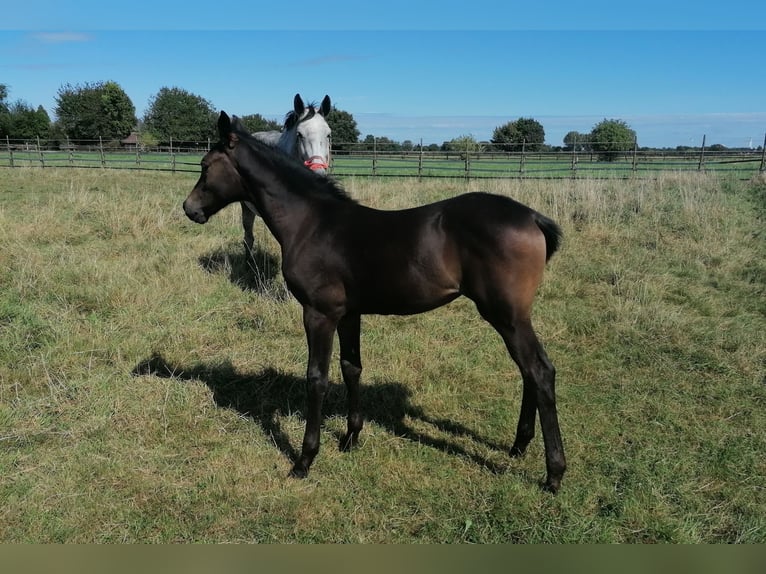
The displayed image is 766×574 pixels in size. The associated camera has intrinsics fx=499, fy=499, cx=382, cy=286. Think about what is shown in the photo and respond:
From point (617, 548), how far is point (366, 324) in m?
4.14

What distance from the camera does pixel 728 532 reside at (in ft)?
9.34

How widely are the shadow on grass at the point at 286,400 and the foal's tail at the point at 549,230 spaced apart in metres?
1.60

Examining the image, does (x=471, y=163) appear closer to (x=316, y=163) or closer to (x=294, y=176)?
(x=316, y=163)

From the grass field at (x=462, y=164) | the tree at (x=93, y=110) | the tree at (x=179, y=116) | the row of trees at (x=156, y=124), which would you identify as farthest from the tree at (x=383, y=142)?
the tree at (x=93, y=110)

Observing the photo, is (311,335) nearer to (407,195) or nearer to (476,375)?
(476,375)

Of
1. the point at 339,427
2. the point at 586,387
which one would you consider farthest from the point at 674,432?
the point at 339,427

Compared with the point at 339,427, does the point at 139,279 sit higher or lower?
higher

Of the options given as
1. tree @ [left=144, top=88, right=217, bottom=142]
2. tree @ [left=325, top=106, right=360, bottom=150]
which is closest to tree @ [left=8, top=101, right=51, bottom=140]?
tree @ [left=144, top=88, right=217, bottom=142]

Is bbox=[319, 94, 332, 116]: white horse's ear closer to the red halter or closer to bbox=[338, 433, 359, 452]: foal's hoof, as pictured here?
the red halter

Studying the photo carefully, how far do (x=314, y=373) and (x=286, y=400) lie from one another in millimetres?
1164

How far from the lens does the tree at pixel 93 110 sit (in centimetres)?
5441


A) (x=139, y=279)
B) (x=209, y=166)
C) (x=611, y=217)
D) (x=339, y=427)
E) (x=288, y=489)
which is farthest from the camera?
(x=611, y=217)

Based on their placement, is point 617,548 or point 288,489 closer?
point 617,548

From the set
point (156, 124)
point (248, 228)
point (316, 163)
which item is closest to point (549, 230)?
point (316, 163)
